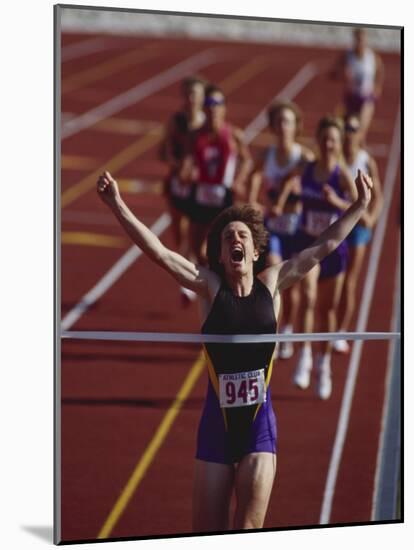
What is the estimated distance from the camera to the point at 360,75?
1800 centimetres

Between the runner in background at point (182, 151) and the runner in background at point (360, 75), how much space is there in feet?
12.2

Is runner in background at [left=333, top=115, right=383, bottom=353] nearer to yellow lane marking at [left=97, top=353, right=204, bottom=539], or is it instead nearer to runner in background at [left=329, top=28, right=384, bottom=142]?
yellow lane marking at [left=97, top=353, right=204, bottom=539]

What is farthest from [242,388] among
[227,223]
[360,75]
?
[360,75]

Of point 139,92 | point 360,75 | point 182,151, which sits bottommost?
point 182,151

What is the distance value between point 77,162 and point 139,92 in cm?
458

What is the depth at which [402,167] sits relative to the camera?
9188mm

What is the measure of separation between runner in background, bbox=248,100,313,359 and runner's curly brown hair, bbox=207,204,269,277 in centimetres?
385

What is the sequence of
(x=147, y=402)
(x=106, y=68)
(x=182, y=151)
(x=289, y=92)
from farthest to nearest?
1. (x=106, y=68)
2. (x=289, y=92)
3. (x=182, y=151)
4. (x=147, y=402)

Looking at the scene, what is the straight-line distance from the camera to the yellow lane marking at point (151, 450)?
853 centimetres

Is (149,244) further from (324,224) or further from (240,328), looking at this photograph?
(324,224)

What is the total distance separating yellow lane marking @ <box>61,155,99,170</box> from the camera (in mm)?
19219

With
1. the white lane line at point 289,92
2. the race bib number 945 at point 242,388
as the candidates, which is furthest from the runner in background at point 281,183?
the white lane line at point 289,92

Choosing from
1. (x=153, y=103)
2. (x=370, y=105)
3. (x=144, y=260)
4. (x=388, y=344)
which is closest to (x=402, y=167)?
(x=388, y=344)

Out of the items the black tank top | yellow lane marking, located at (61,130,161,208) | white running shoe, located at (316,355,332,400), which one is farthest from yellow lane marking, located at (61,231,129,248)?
the black tank top
